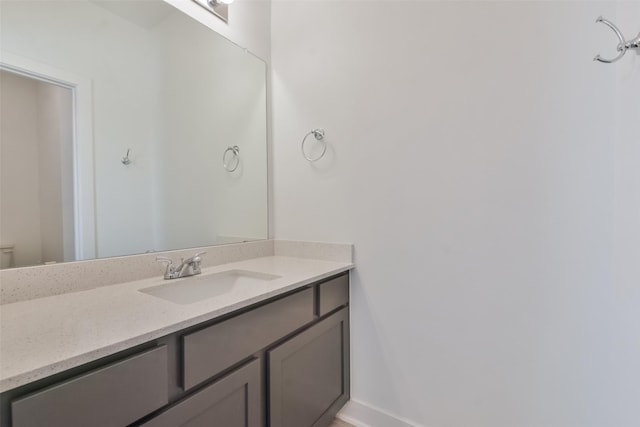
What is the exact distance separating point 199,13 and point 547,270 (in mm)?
1987

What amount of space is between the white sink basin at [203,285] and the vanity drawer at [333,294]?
232mm

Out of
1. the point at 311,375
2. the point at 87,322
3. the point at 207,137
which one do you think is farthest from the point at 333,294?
the point at 207,137

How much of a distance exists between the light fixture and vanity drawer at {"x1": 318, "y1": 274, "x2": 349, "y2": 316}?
153cm

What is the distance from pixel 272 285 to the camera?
3.70ft

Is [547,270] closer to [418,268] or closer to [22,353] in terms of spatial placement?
[418,268]

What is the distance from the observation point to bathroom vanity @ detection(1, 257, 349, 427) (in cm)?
61

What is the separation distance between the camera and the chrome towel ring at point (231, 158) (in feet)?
5.77

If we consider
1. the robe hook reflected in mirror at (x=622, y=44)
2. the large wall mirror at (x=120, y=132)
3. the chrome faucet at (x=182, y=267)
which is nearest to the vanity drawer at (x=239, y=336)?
the chrome faucet at (x=182, y=267)

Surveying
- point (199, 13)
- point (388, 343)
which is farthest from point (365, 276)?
point (199, 13)

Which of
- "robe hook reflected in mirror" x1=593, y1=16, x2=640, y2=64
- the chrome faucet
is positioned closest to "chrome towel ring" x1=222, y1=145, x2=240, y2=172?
the chrome faucet

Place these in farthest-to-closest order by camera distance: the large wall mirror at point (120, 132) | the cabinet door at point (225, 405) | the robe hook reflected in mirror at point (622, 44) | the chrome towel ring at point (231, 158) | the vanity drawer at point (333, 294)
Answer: the chrome towel ring at point (231, 158) < the vanity drawer at point (333, 294) < the large wall mirror at point (120, 132) < the robe hook reflected in mirror at point (622, 44) < the cabinet door at point (225, 405)

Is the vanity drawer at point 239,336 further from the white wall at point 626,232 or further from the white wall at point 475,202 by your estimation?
the white wall at point 626,232

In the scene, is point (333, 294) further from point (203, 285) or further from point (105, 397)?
point (105, 397)

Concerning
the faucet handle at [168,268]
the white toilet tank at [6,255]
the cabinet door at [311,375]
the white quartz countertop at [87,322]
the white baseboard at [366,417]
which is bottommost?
the white baseboard at [366,417]
